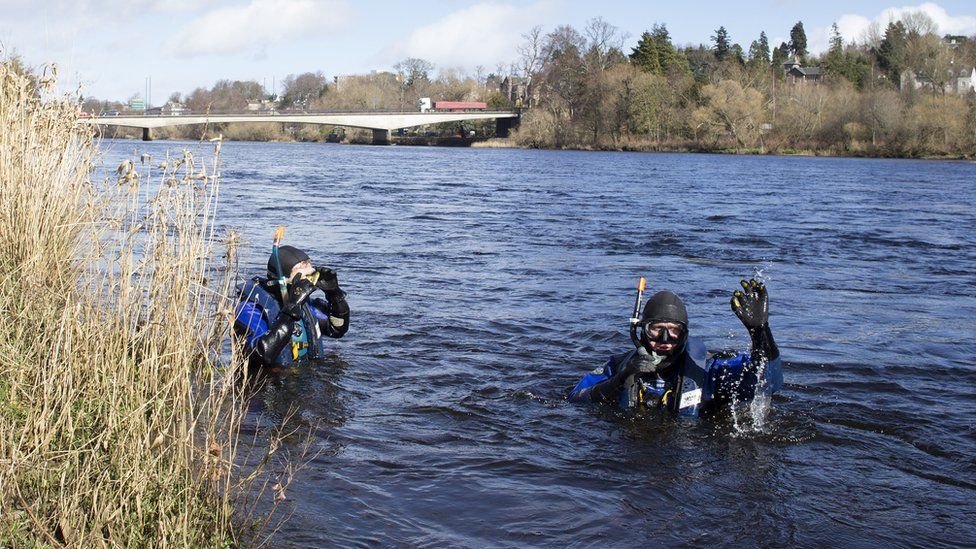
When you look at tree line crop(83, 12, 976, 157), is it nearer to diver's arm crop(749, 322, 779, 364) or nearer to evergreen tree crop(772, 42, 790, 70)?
evergreen tree crop(772, 42, 790, 70)

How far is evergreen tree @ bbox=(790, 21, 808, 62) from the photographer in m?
152

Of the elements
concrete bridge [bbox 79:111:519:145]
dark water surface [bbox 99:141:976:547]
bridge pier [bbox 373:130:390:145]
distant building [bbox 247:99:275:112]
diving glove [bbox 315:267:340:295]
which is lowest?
dark water surface [bbox 99:141:976:547]

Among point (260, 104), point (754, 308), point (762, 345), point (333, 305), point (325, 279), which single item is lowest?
point (333, 305)

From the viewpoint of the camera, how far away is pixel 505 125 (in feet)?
299

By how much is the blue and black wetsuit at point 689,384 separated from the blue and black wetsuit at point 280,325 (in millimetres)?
2518

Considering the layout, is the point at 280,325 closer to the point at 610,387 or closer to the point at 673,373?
the point at 610,387

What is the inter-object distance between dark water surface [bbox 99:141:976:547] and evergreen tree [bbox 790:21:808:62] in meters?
140

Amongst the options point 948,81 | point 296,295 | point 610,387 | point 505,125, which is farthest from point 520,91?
point 610,387

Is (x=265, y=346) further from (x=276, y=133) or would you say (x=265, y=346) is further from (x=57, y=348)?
(x=276, y=133)

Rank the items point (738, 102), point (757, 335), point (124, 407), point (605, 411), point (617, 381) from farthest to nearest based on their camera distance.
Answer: point (738, 102) < point (605, 411) < point (617, 381) < point (757, 335) < point (124, 407)

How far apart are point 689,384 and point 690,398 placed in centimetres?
13

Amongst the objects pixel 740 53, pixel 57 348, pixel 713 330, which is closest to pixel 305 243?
pixel 713 330

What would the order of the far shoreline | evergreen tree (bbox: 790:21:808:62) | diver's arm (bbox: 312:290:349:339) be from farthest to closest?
1. evergreen tree (bbox: 790:21:808:62)
2. the far shoreline
3. diver's arm (bbox: 312:290:349:339)

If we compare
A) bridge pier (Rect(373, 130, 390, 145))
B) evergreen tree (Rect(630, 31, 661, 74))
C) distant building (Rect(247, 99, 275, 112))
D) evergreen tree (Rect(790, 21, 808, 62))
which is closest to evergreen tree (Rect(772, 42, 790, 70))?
evergreen tree (Rect(790, 21, 808, 62))
